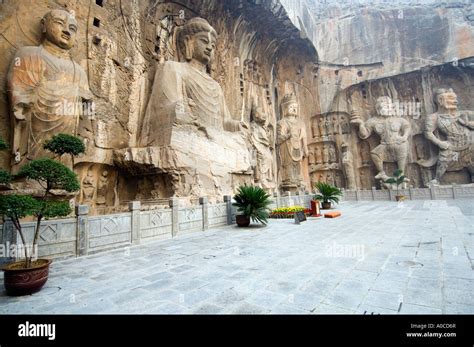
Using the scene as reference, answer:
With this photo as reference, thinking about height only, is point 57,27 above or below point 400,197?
above

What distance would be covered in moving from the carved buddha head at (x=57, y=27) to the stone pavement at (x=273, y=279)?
590 centimetres

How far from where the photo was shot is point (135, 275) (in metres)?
3.10

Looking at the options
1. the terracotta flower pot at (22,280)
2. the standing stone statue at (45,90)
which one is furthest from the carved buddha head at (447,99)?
the terracotta flower pot at (22,280)

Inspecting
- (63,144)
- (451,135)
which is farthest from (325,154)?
(63,144)

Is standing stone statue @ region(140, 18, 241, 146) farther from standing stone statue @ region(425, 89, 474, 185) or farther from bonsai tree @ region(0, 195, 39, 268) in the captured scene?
standing stone statue @ region(425, 89, 474, 185)

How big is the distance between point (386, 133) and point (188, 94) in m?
14.7

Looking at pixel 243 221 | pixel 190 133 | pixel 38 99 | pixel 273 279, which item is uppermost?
pixel 38 99

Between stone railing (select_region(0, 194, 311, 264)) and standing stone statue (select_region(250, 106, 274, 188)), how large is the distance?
732cm

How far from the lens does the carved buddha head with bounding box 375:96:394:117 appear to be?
1791 centimetres

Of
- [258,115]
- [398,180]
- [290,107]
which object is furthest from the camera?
[290,107]

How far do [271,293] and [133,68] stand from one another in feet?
30.6

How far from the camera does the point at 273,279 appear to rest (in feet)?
9.06

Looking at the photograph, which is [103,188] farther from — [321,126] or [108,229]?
[321,126]
